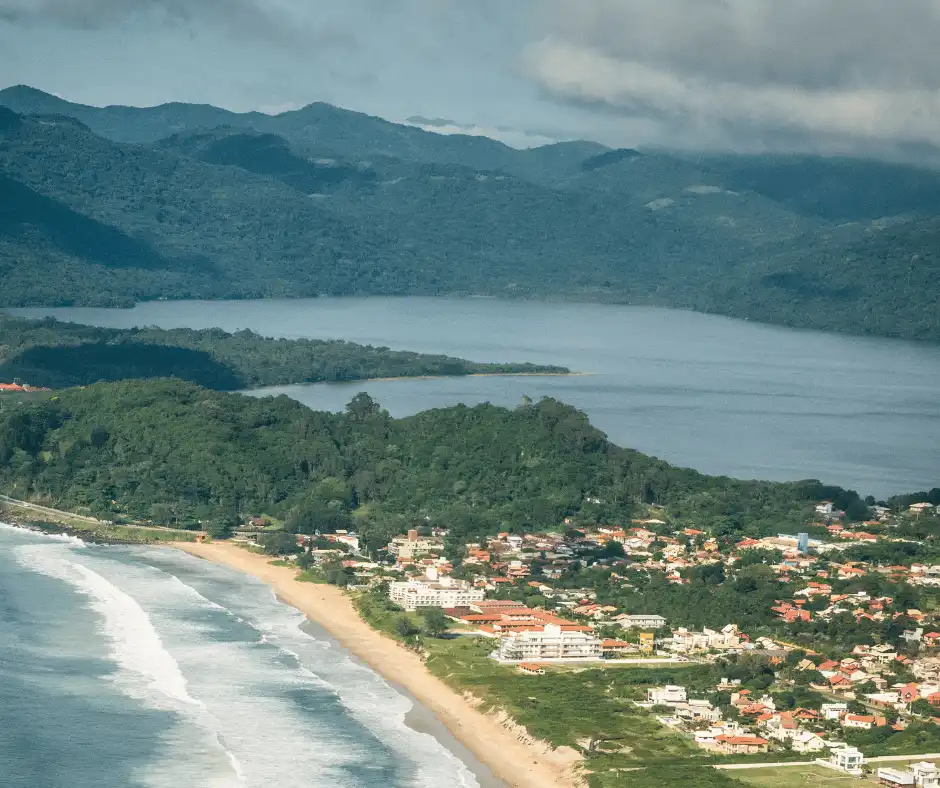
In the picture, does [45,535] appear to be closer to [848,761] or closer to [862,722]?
[862,722]

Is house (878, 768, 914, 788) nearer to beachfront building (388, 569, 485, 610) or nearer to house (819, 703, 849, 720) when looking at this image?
house (819, 703, 849, 720)

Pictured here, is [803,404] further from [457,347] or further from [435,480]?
[435,480]

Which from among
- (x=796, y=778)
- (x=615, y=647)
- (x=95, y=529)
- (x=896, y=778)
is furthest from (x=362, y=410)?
(x=896, y=778)

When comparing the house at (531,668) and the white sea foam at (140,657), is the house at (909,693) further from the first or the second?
the white sea foam at (140,657)

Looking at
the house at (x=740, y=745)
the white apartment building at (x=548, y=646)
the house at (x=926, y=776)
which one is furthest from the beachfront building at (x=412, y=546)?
the house at (x=926, y=776)

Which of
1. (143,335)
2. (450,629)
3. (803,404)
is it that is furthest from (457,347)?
(450,629)

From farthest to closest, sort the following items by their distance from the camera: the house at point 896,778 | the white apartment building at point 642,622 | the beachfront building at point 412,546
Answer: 1. the beachfront building at point 412,546
2. the white apartment building at point 642,622
3. the house at point 896,778

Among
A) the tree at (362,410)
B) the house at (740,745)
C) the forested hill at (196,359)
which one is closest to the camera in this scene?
the house at (740,745)
